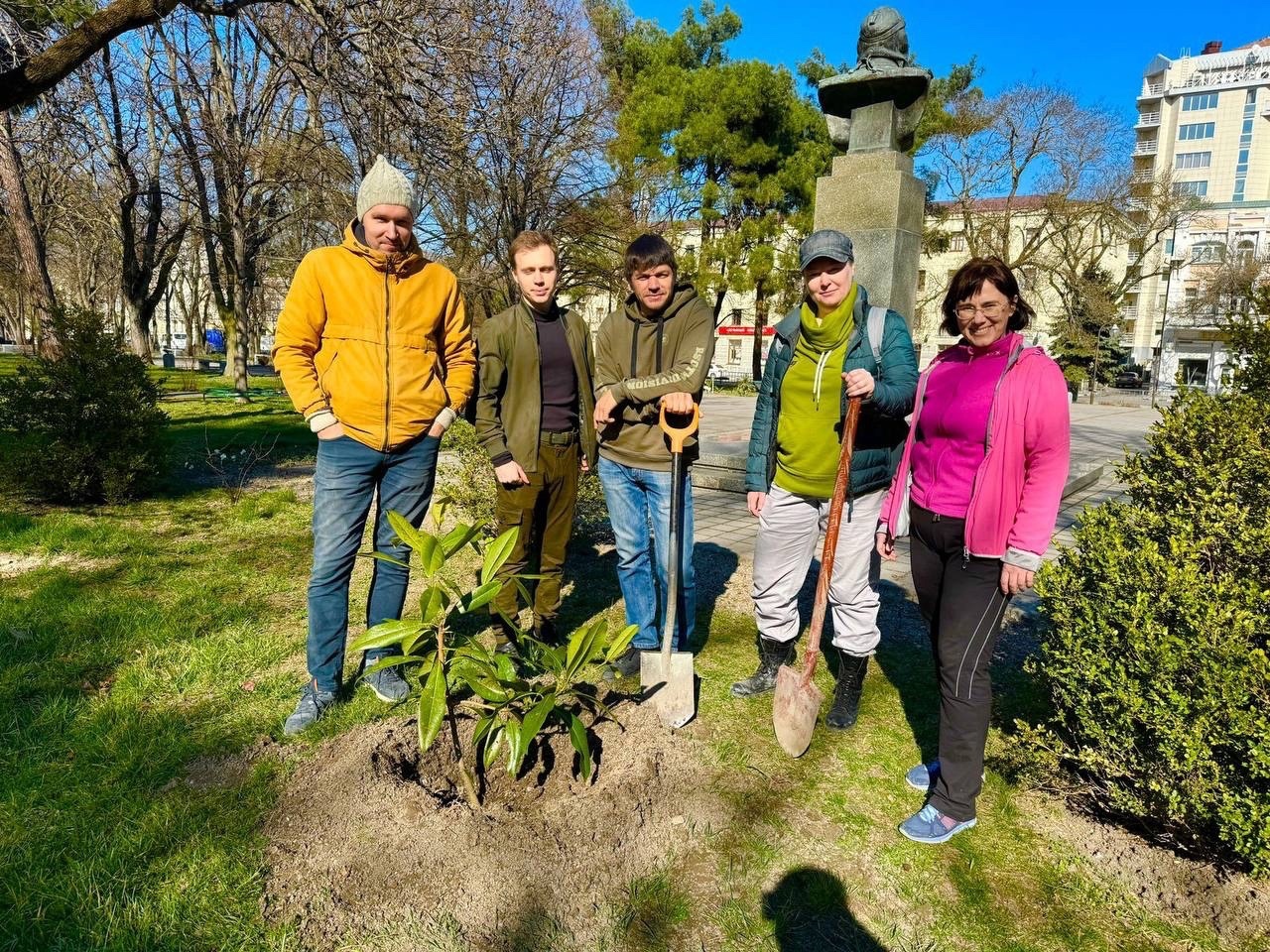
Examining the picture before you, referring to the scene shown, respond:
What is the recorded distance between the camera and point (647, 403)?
126 inches

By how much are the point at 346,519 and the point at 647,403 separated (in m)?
1.35

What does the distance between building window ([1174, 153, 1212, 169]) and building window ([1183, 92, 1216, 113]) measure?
11.0 ft

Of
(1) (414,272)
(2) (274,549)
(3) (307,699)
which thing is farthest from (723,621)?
(2) (274,549)

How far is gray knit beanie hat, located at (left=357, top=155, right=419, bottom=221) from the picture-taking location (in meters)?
2.79

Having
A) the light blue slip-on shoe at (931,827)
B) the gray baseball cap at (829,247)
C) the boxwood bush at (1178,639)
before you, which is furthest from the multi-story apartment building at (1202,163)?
the light blue slip-on shoe at (931,827)

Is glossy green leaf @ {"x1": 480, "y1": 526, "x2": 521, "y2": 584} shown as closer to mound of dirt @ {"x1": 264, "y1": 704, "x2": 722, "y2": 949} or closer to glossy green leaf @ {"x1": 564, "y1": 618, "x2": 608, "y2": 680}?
glossy green leaf @ {"x1": 564, "y1": 618, "x2": 608, "y2": 680}

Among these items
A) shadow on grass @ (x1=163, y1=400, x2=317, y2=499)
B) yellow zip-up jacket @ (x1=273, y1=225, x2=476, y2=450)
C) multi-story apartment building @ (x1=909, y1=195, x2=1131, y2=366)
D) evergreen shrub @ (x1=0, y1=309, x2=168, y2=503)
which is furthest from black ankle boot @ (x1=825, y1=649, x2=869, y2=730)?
multi-story apartment building @ (x1=909, y1=195, x2=1131, y2=366)

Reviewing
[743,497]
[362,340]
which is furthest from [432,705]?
[743,497]

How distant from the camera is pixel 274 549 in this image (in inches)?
223

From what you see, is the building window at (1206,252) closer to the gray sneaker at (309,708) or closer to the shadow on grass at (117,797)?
the gray sneaker at (309,708)

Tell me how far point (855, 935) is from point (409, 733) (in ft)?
5.13

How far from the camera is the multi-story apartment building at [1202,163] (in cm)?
4759

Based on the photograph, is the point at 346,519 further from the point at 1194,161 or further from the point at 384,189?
the point at 1194,161

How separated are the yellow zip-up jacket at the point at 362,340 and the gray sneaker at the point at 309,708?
1.08 m
